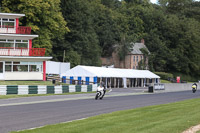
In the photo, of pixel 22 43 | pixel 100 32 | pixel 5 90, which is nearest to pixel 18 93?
pixel 5 90

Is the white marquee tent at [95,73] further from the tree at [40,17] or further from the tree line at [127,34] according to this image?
the tree line at [127,34]

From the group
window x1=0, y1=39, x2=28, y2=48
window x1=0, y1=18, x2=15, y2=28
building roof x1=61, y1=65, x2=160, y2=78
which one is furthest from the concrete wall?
window x1=0, y1=18, x2=15, y2=28

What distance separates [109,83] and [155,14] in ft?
166

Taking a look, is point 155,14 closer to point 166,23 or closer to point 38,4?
point 166,23

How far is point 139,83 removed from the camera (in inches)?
2783

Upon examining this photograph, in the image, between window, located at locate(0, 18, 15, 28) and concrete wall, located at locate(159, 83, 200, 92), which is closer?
window, located at locate(0, 18, 15, 28)

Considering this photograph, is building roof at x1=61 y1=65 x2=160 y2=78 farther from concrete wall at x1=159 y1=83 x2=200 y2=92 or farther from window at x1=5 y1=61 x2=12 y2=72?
window at x1=5 y1=61 x2=12 y2=72

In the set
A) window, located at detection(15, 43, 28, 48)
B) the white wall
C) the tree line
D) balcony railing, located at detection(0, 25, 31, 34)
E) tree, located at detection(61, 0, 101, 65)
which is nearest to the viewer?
the white wall

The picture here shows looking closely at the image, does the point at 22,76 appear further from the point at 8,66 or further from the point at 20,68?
the point at 8,66

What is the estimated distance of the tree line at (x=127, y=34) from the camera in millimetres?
74125

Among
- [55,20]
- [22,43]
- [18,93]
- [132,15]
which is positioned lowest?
Result: [18,93]

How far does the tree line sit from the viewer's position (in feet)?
243

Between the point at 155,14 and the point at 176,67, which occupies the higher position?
the point at 155,14

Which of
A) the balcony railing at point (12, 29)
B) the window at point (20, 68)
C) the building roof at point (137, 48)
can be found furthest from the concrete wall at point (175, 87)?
the building roof at point (137, 48)
